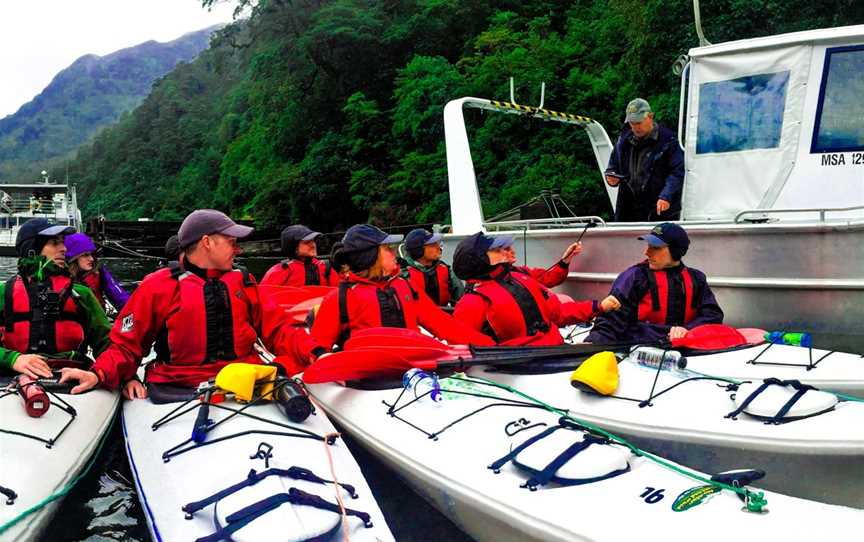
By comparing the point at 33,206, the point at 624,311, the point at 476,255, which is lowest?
the point at 33,206

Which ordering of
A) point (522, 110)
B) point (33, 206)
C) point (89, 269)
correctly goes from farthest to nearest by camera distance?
point (33, 206)
point (522, 110)
point (89, 269)

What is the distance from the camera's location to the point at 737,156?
6.43 meters

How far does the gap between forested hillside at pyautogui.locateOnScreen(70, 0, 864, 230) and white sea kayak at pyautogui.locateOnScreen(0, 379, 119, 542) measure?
1139 cm

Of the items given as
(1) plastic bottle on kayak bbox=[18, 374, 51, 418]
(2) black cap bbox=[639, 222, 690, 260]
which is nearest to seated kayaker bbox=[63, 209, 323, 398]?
(1) plastic bottle on kayak bbox=[18, 374, 51, 418]

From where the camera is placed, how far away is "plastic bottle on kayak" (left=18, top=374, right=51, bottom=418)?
3516mm

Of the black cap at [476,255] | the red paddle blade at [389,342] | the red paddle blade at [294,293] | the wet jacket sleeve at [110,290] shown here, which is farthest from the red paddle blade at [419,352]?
the wet jacket sleeve at [110,290]

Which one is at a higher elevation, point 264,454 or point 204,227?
point 204,227

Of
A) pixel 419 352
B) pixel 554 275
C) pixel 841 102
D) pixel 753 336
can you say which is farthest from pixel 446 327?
pixel 841 102

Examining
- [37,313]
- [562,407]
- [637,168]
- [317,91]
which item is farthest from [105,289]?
[317,91]

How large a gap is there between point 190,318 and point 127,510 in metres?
1.39

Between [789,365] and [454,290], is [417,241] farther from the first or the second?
[789,365]

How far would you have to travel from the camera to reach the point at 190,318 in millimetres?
3754

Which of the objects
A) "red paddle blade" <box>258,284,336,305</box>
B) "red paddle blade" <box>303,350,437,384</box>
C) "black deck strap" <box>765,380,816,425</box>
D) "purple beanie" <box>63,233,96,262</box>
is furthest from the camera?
"red paddle blade" <box>258,284,336,305</box>

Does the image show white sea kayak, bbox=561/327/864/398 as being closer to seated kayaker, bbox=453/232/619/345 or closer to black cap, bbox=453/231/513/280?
seated kayaker, bbox=453/232/619/345
